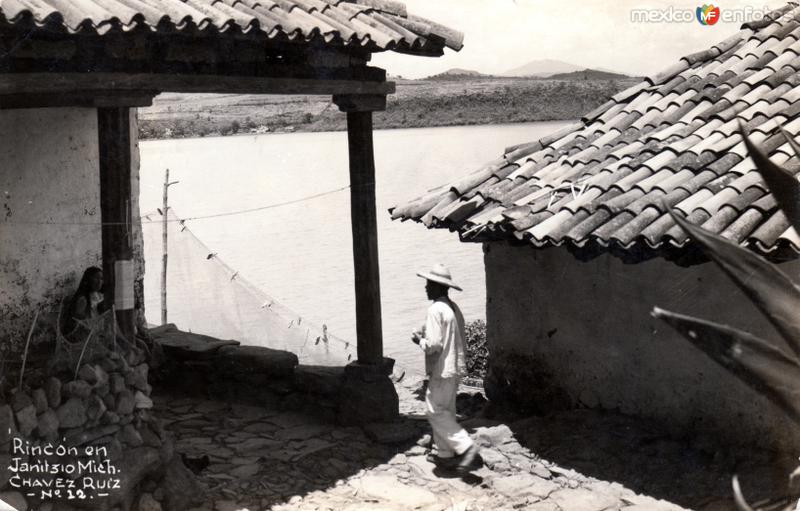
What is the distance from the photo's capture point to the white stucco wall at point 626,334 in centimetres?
697

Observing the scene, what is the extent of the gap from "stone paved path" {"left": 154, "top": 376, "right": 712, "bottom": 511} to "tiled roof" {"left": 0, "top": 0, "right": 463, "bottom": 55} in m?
3.27

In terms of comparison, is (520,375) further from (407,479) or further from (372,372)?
(407,479)

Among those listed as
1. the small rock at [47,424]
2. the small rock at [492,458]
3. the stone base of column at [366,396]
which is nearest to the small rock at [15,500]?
the small rock at [47,424]

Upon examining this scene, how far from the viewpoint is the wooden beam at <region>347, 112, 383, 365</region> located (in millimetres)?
7879

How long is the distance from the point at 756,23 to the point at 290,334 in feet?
21.0

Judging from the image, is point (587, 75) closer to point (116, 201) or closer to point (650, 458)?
point (650, 458)

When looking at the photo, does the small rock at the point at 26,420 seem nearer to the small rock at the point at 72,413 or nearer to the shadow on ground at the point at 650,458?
the small rock at the point at 72,413

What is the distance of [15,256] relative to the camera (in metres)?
8.44

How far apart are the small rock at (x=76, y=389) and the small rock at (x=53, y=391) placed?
8 centimetres

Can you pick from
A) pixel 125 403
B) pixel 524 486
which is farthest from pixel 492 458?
pixel 125 403

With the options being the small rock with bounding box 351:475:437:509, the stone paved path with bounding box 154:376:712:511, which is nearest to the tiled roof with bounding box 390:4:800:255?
the stone paved path with bounding box 154:376:712:511

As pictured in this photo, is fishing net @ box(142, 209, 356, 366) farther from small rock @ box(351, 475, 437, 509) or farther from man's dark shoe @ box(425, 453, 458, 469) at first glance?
small rock @ box(351, 475, 437, 509)

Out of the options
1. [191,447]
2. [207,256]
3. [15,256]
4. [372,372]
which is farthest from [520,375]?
[15,256]

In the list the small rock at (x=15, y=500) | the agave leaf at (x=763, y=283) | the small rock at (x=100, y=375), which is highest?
the agave leaf at (x=763, y=283)
